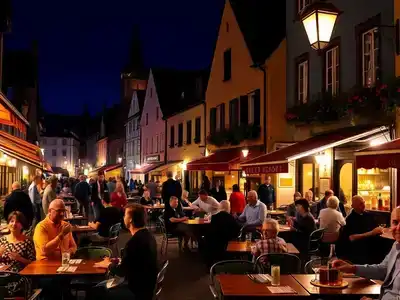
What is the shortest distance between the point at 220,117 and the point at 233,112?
6.33 ft

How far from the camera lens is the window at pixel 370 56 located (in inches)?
504

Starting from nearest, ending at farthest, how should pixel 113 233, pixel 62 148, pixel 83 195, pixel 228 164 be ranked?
pixel 113 233
pixel 228 164
pixel 83 195
pixel 62 148

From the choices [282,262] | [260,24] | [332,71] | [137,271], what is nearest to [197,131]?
[260,24]

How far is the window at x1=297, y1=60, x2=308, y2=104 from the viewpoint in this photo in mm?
17141

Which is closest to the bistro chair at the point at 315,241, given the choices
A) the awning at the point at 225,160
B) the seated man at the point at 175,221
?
the seated man at the point at 175,221

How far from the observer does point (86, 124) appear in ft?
343

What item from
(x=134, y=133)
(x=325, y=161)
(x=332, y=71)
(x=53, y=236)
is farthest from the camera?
(x=134, y=133)

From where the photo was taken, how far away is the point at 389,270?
5.21 metres

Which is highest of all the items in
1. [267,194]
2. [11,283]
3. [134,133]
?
[134,133]

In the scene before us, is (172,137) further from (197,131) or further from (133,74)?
(133,74)

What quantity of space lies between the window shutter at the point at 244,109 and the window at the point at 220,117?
2623 mm

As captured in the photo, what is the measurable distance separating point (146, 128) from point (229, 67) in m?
20.7

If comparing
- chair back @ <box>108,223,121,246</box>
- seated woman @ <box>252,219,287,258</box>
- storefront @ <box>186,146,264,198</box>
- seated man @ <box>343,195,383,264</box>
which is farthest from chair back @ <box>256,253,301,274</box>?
storefront @ <box>186,146,264,198</box>

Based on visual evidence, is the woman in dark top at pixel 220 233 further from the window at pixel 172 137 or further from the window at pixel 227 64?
the window at pixel 172 137
